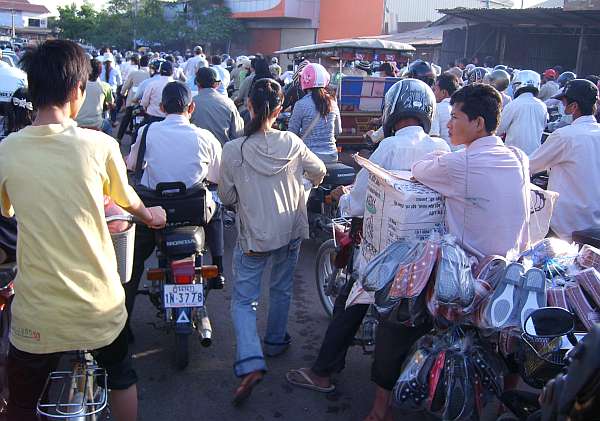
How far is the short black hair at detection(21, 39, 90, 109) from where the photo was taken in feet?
7.52

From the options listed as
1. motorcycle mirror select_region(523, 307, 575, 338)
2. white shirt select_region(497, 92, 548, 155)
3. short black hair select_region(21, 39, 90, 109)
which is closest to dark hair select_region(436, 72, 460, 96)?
white shirt select_region(497, 92, 548, 155)

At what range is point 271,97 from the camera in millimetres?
3820

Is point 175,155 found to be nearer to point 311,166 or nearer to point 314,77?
Result: point 311,166

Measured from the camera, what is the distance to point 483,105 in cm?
313

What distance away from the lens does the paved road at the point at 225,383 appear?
12.0ft

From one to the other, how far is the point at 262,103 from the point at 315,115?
8.42ft

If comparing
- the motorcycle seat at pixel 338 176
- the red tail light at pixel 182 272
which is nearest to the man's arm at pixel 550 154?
the motorcycle seat at pixel 338 176

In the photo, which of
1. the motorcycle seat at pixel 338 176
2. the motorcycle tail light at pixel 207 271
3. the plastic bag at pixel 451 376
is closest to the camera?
the plastic bag at pixel 451 376

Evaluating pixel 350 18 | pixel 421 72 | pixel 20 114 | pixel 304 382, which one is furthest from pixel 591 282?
pixel 350 18

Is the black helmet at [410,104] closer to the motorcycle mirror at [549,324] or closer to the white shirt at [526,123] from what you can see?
the motorcycle mirror at [549,324]

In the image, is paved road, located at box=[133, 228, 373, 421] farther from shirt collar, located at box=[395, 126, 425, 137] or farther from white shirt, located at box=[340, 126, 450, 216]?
shirt collar, located at box=[395, 126, 425, 137]

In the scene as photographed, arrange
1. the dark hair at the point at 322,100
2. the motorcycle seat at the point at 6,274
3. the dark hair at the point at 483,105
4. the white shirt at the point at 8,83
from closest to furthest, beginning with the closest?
1. the dark hair at the point at 483,105
2. the motorcycle seat at the point at 6,274
3. the white shirt at the point at 8,83
4. the dark hair at the point at 322,100

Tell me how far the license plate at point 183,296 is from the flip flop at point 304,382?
73 centimetres

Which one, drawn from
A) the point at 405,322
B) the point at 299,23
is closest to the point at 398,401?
the point at 405,322
